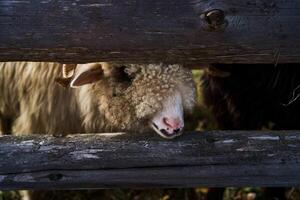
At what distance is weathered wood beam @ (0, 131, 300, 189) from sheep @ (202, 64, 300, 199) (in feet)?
1.96

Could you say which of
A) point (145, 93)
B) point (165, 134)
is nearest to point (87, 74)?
point (145, 93)

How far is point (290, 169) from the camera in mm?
2455

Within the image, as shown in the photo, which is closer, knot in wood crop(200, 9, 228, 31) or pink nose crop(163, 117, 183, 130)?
knot in wood crop(200, 9, 228, 31)

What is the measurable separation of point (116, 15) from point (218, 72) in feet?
3.38

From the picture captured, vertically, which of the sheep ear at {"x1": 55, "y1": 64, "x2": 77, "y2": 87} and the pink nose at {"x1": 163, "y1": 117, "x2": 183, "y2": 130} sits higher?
the sheep ear at {"x1": 55, "y1": 64, "x2": 77, "y2": 87}

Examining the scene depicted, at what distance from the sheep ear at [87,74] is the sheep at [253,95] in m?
0.72

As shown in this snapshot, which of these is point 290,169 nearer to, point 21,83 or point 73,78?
point 73,78

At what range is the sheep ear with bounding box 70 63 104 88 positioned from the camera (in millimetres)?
2617

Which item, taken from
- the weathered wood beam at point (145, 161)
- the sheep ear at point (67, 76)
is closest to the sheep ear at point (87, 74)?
the sheep ear at point (67, 76)

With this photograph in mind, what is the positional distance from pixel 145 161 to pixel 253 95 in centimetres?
118

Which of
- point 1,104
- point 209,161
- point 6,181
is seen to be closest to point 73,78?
A: point 6,181

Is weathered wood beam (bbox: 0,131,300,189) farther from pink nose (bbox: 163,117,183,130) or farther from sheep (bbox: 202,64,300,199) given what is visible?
sheep (bbox: 202,64,300,199)

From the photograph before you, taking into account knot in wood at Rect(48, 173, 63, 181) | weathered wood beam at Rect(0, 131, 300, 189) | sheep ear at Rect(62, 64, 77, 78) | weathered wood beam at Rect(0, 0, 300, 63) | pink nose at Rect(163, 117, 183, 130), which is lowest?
knot in wood at Rect(48, 173, 63, 181)

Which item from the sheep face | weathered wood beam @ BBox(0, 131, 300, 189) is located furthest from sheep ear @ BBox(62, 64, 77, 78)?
weathered wood beam @ BBox(0, 131, 300, 189)
